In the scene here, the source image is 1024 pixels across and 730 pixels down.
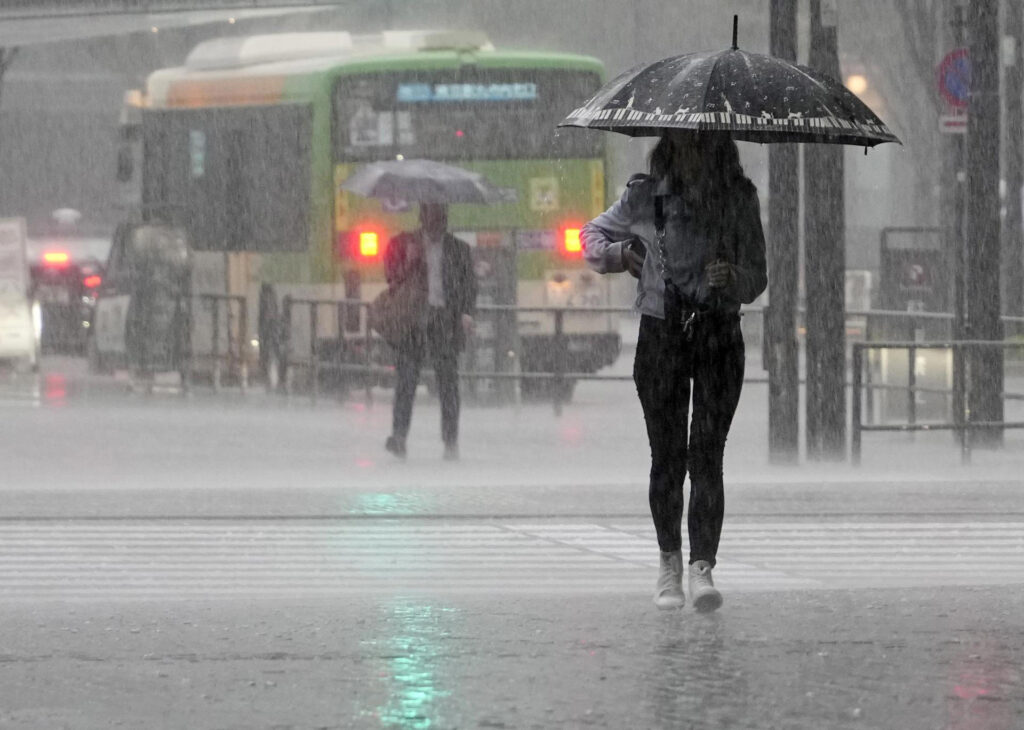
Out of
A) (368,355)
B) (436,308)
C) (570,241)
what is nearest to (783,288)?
(436,308)

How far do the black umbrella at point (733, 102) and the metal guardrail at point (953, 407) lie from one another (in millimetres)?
5960

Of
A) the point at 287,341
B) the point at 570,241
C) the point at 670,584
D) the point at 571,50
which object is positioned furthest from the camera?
the point at 571,50

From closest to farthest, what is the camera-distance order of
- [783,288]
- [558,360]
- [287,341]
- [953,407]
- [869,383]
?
1. [783,288]
2. [953,407]
3. [869,383]
4. [558,360]
5. [287,341]

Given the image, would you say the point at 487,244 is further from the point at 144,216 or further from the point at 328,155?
the point at 144,216

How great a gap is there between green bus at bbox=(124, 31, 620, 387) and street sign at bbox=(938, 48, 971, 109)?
556 centimetres

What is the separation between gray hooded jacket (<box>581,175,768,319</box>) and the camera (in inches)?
297

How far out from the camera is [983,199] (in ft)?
51.3

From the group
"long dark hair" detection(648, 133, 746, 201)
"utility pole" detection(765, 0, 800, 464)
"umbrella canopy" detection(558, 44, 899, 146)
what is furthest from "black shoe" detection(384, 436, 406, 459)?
"long dark hair" detection(648, 133, 746, 201)

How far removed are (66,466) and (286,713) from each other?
832 centimetres

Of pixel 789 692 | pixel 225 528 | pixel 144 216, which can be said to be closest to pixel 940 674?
pixel 789 692

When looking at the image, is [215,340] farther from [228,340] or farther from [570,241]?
[570,241]

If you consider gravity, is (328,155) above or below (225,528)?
above

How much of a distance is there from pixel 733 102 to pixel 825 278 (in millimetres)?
6639

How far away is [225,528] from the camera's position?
10.7 m
